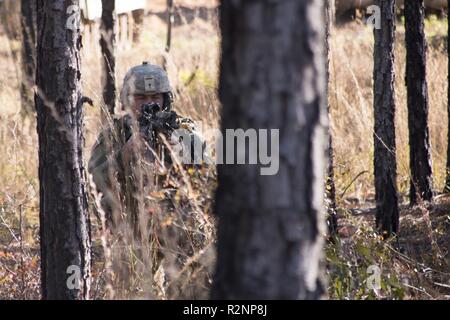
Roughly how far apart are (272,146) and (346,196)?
564 centimetres

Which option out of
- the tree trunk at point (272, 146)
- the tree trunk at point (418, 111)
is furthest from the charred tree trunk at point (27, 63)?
the tree trunk at point (272, 146)

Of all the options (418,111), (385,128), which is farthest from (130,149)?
(418,111)

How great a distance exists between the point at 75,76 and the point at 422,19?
12.5 feet

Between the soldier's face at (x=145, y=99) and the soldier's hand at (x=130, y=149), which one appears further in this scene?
the soldier's face at (x=145, y=99)

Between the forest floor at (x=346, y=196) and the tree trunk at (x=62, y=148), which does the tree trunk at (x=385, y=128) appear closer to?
the forest floor at (x=346, y=196)

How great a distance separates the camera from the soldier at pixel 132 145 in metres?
5.04

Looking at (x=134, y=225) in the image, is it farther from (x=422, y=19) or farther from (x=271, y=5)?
(x=422, y=19)

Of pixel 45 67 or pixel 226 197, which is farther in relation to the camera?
pixel 45 67

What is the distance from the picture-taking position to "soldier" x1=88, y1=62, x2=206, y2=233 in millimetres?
5035

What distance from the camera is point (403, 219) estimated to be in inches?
272

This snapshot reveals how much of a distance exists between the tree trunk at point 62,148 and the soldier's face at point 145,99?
5.18ft

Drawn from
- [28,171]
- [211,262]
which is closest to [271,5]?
[211,262]

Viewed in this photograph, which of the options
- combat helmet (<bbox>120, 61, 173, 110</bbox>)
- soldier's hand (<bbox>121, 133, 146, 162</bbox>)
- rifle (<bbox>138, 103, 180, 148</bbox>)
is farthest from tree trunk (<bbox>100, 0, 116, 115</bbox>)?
soldier's hand (<bbox>121, 133, 146, 162</bbox>)

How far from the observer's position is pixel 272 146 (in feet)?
8.30
